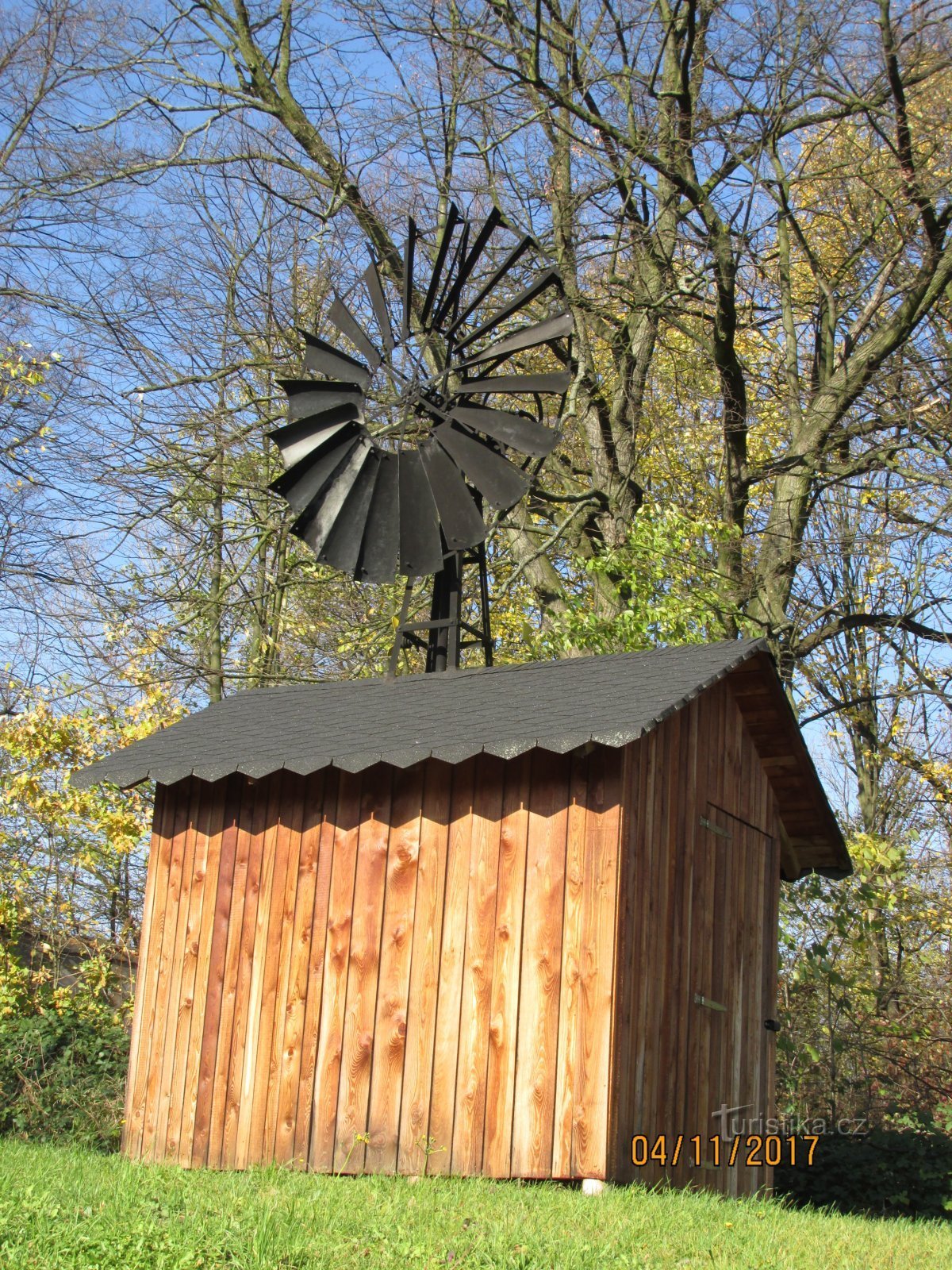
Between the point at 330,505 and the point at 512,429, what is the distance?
4.59 ft

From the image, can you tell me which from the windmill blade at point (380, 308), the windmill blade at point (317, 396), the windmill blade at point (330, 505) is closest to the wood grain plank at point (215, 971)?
the windmill blade at point (330, 505)

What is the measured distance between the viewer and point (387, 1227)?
5301 mm

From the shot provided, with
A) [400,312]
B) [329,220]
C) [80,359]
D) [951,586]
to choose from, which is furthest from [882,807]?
[80,359]

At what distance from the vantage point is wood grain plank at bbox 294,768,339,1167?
7.69 m

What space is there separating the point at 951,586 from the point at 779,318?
3753 millimetres

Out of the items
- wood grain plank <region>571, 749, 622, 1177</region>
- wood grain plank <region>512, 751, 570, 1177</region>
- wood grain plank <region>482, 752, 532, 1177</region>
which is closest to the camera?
wood grain plank <region>571, 749, 622, 1177</region>

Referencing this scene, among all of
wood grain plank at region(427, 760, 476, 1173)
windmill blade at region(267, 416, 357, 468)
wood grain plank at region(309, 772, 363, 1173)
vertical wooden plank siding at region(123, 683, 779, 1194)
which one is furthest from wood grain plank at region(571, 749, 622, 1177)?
windmill blade at region(267, 416, 357, 468)

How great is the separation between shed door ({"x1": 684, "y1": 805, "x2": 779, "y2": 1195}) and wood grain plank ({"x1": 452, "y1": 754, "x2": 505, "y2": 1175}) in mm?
1435

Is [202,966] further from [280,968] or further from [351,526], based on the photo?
[351,526]

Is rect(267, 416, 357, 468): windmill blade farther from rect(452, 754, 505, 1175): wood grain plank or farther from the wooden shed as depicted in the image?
rect(452, 754, 505, 1175): wood grain plank

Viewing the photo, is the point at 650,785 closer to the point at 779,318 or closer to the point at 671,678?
the point at 671,678

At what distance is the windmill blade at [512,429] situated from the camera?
9.09 m

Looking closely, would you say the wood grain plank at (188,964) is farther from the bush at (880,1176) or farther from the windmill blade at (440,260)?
the bush at (880,1176)

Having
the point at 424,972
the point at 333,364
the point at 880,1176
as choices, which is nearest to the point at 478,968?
the point at 424,972
